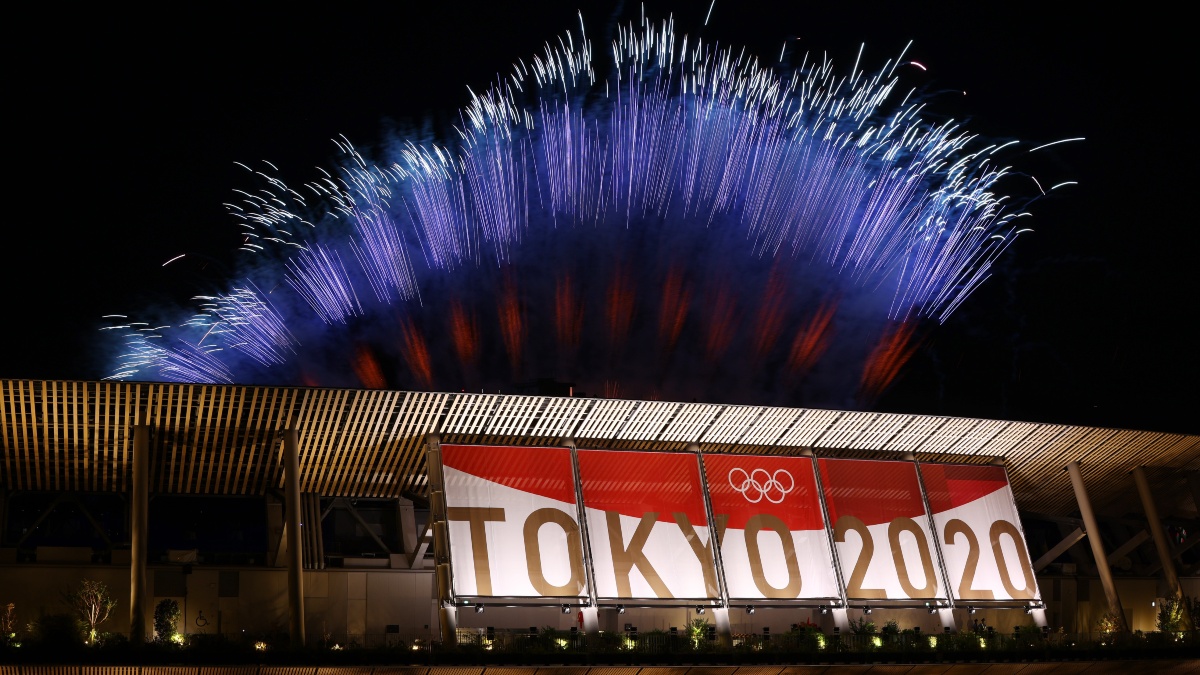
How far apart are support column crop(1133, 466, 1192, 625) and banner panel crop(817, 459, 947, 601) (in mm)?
6458

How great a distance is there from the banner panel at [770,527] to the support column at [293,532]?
378 inches

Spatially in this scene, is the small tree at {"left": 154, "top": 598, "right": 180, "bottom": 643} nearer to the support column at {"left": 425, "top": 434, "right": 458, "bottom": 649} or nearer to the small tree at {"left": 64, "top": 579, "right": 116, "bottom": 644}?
the small tree at {"left": 64, "top": 579, "right": 116, "bottom": 644}

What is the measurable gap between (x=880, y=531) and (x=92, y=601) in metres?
18.3

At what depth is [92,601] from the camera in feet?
86.3

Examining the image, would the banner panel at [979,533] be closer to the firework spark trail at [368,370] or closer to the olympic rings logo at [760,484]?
the olympic rings logo at [760,484]

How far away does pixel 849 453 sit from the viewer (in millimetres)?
31281

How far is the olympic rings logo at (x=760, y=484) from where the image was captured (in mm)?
29344

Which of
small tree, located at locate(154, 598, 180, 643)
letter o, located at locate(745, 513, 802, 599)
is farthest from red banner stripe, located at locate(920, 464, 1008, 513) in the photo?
small tree, located at locate(154, 598, 180, 643)

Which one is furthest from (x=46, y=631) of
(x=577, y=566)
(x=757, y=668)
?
(x=757, y=668)

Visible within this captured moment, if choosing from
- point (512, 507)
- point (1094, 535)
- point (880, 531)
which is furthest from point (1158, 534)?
point (512, 507)

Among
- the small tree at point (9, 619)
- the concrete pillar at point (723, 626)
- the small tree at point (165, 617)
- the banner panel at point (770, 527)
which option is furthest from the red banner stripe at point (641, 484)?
the small tree at point (9, 619)

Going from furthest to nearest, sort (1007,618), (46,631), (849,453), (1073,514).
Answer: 1. (1073,514)
2. (1007,618)
3. (849,453)
4. (46,631)

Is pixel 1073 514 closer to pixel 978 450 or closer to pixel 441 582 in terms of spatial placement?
pixel 978 450

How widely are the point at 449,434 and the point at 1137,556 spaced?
2420 cm
